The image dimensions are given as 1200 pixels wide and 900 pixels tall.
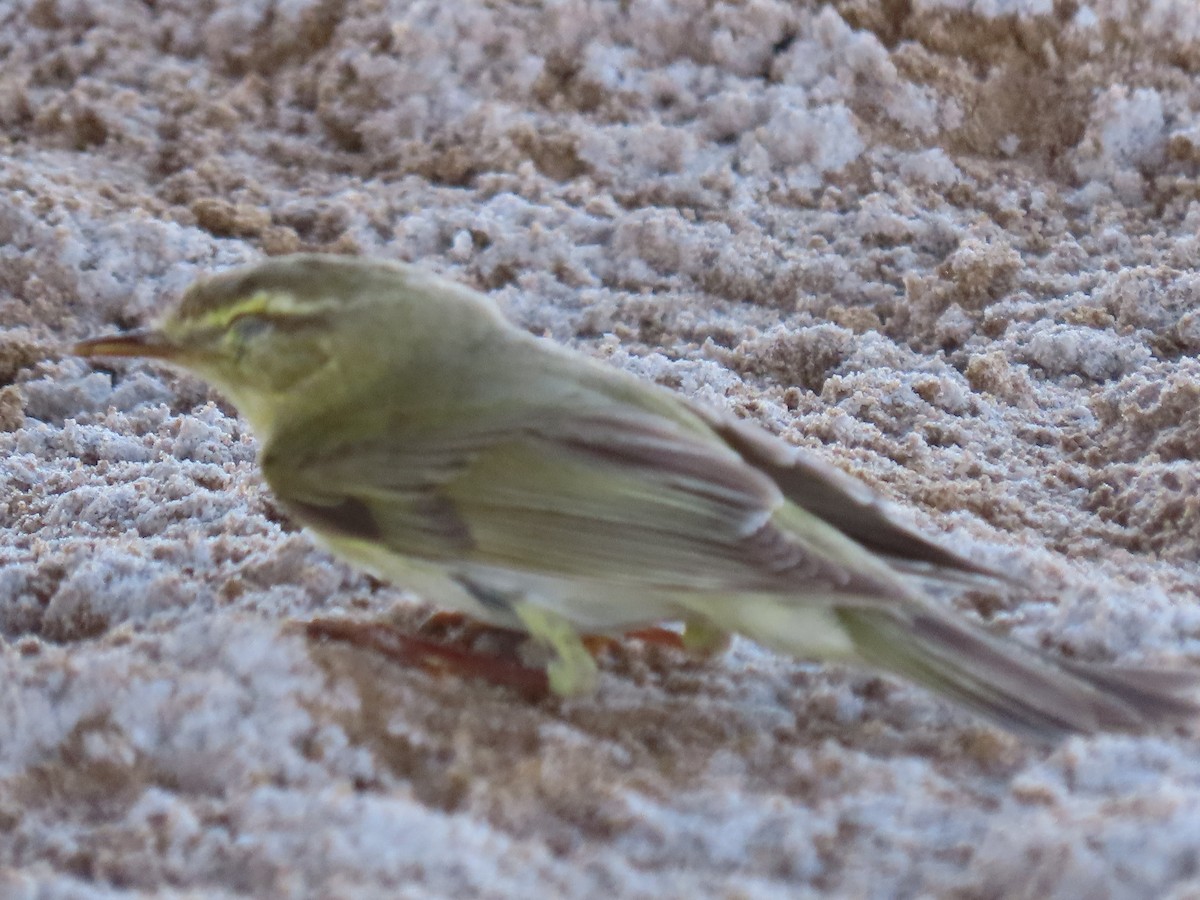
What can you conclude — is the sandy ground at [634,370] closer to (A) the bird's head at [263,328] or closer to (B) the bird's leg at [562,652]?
(B) the bird's leg at [562,652]

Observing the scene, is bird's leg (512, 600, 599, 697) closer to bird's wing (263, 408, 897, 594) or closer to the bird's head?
bird's wing (263, 408, 897, 594)

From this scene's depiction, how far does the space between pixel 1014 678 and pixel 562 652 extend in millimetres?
757

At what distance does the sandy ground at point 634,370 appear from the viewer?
6.97ft

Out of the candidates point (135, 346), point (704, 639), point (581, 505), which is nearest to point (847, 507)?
point (704, 639)

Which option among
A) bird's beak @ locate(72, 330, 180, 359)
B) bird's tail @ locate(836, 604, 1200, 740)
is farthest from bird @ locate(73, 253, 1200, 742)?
bird's beak @ locate(72, 330, 180, 359)

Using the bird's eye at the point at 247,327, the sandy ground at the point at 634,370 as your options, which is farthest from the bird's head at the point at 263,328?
the sandy ground at the point at 634,370

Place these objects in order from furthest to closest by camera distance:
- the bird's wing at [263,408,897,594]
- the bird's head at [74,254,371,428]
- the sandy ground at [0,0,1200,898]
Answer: the bird's head at [74,254,371,428], the bird's wing at [263,408,897,594], the sandy ground at [0,0,1200,898]

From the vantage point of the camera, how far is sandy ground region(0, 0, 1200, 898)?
6.97ft

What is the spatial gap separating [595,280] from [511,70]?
1.21 m

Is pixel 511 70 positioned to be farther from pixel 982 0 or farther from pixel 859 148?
pixel 982 0

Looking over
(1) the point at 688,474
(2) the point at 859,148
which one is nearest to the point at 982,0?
(2) the point at 859,148

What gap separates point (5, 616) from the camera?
309cm

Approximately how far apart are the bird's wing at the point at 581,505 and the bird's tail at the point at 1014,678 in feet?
0.36

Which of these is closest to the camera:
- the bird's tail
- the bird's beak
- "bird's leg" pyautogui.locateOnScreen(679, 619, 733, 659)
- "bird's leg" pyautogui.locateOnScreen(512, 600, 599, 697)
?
the bird's tail
